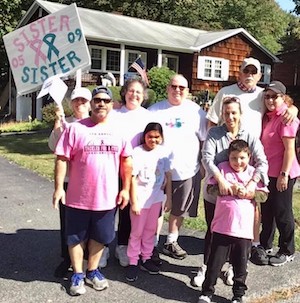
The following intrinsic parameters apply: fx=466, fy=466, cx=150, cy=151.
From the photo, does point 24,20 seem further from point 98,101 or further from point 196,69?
point 98,101

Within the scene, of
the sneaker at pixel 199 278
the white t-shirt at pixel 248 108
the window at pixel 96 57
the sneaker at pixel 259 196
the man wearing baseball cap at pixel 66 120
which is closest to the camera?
the sneaker at pixel 259 196

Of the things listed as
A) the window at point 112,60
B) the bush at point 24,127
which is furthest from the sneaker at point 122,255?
the window at point 112,60

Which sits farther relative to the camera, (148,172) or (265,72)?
(265,72)

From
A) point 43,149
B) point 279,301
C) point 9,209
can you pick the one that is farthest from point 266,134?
point 43,149

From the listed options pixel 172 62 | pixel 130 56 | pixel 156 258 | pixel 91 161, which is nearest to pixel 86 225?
pixel 91 161

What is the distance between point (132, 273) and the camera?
4.34m

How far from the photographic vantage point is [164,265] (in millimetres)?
4715

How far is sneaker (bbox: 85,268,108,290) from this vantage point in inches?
161

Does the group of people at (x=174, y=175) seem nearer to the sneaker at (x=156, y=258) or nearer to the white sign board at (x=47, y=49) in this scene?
the sneaker at (x=156, y=258)

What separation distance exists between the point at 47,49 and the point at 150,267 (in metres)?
2.32

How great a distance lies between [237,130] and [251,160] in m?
0.29

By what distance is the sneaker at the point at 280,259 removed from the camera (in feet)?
15.8

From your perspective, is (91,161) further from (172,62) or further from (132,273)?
(172,62)

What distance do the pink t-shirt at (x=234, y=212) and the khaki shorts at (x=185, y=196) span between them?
2.54 feet
